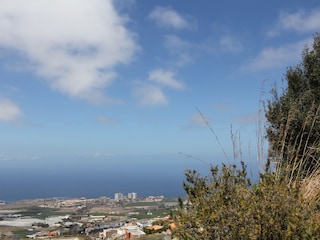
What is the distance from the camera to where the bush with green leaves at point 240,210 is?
2.51 metres

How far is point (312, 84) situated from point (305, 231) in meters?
6.79

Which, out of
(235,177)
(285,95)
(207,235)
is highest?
(285,95)

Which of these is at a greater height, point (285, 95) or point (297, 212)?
point (285, 95)

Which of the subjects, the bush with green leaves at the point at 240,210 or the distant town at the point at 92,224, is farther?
the distant town at the point at 92,224

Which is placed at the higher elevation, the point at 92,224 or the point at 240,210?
the point at 240,210

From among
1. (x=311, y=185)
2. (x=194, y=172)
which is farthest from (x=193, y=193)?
(x=311, y=185)

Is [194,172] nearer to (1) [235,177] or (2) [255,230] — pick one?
(1) [235,177]

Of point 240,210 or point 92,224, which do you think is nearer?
point 240,210

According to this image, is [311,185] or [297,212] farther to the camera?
[311,185]

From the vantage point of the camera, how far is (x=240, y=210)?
269cm

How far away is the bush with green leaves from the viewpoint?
2510mm

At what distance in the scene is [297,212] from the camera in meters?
2.50

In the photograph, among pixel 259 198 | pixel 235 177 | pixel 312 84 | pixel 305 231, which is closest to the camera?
pixel 305 231

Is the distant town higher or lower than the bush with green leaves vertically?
lower
